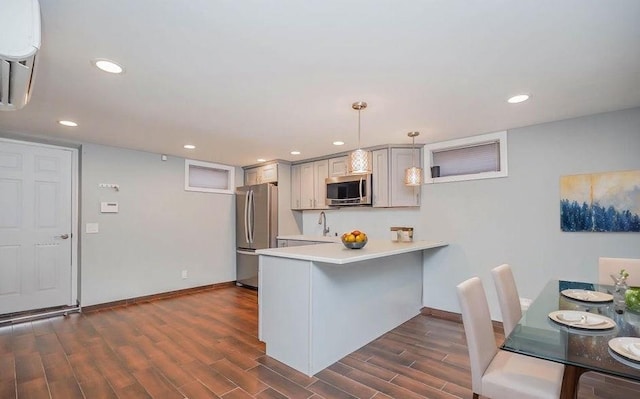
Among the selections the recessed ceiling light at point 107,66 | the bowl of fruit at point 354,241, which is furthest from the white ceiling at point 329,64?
the bowl of fruit at point 354,241

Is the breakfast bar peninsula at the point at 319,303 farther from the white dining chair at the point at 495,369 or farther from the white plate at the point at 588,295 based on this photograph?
the white plate at the point at 588,295

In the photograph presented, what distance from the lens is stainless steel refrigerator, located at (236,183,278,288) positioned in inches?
206

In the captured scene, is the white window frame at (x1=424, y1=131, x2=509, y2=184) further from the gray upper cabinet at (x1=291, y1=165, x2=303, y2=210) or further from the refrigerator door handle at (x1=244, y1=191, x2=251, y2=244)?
the refrigerator door handle at (x1=244, y1=191, x2=251, y2=244)

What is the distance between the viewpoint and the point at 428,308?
4121 millimetres

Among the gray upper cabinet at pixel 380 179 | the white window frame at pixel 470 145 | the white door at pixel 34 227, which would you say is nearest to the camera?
the white window frame at pixel 470 145

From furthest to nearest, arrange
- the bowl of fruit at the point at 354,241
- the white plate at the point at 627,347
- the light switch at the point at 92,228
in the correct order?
the light switch at the point at 92,228, the bowl of fruit at the point at 354,241, the white plate at the point at 627,347

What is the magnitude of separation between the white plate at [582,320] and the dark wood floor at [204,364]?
3.18 feet

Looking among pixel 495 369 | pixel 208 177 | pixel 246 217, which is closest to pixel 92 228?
pixel 208 177

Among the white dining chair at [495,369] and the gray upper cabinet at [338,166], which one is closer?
the white dining chair at [495,369]

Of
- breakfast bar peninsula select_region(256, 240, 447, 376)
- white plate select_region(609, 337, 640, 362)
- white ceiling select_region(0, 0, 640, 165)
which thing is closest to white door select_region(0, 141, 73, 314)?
white ceiling select_region(0, 0, 640, 165)

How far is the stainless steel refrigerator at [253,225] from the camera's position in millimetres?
5223

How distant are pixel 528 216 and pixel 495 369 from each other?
92.7 inches

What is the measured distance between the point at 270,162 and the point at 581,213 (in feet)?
14.5

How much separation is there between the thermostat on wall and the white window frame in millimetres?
4465
